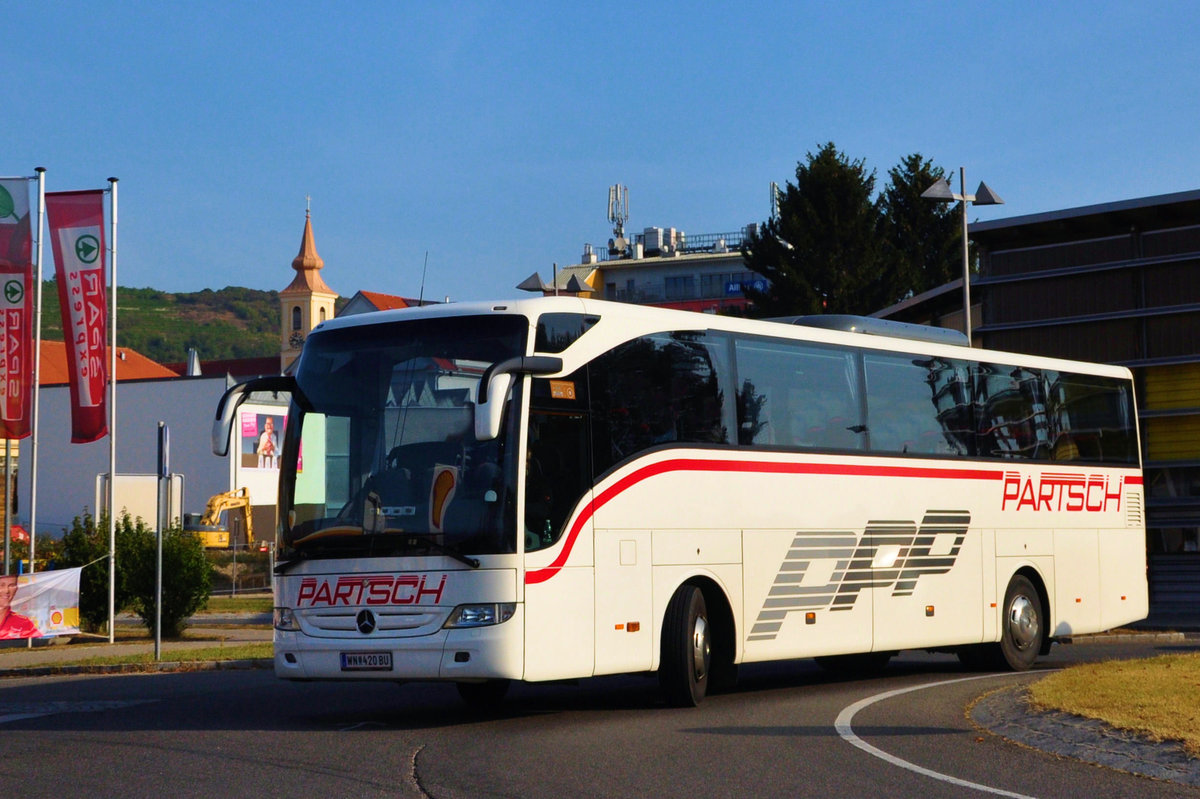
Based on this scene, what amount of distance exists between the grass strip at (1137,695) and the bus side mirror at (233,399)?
22.1 feet

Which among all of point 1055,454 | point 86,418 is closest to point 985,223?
point 1055,454

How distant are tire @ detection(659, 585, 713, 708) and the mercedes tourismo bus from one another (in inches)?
0.9

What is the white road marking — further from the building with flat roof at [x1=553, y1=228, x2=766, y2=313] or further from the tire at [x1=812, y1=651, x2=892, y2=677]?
the building with flat roof at [x1=553, y1=228, x2=766, y2=313]

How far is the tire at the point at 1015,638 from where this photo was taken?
60.7ft

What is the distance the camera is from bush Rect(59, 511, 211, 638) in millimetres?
27641

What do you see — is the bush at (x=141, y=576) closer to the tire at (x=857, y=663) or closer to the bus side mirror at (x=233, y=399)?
the tire at (x=857, y=663)

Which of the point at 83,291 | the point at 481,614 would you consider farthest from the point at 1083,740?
the point at 83,291

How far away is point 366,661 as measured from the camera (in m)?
12.2

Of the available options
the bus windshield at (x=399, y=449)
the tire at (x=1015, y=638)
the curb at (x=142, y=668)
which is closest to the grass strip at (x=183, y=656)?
the curb at (x=142, y=668)

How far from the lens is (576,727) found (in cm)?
1230

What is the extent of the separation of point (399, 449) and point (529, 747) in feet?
8.93

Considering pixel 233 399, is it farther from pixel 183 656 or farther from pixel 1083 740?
pixel 183 656

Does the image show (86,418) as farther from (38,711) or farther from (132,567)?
(38,711)

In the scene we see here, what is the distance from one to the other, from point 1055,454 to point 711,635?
7115mm
